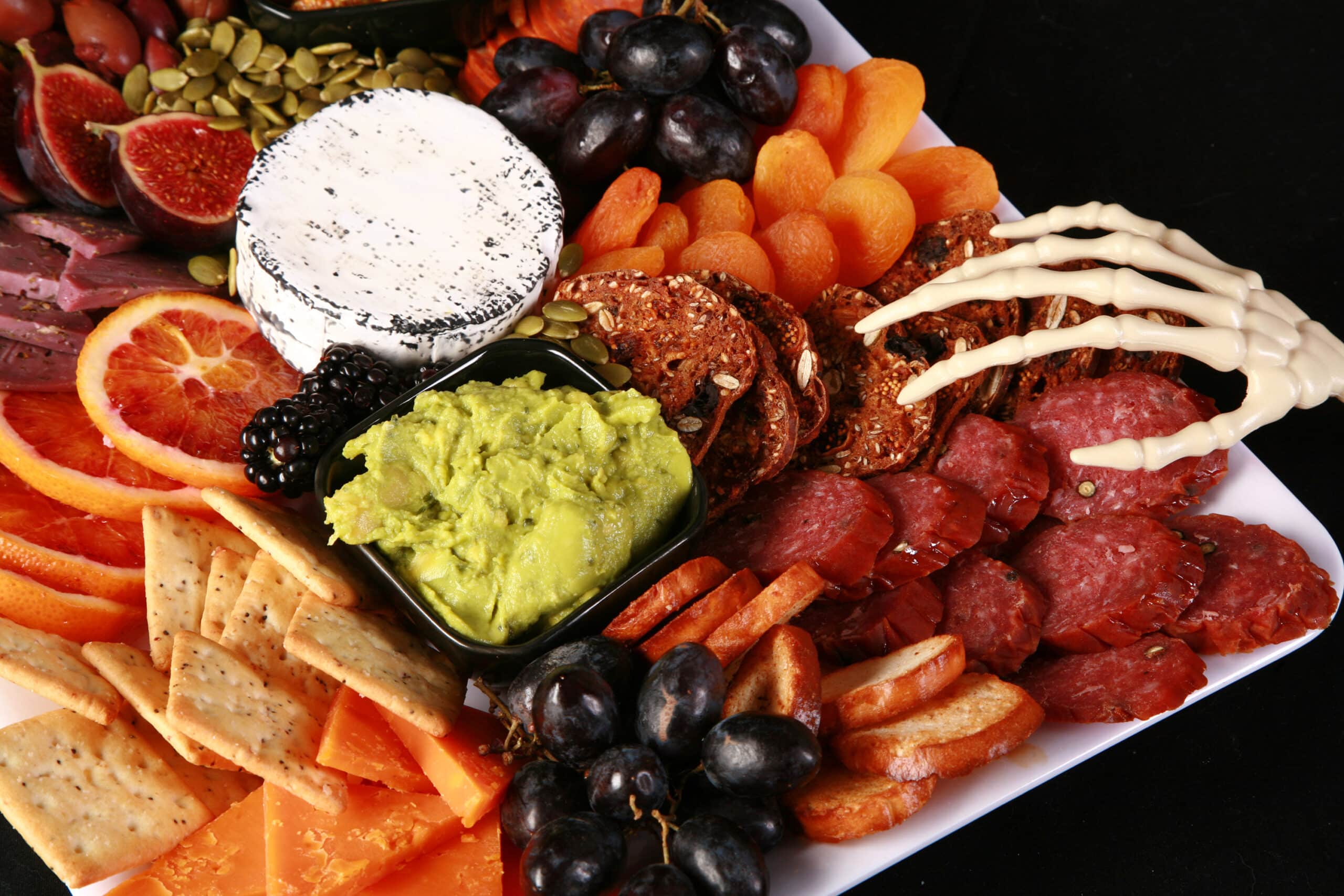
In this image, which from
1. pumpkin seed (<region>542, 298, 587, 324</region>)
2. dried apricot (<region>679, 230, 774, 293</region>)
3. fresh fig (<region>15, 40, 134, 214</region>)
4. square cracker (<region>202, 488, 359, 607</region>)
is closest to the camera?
square cracker (<region>202, 488, 359, 607</region>)

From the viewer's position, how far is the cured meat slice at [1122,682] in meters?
2.32

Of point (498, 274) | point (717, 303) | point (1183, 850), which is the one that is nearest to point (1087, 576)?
point (1183, 850)

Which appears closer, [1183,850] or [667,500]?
[667,500]

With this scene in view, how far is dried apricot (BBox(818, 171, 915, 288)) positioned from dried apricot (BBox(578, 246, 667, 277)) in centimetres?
45

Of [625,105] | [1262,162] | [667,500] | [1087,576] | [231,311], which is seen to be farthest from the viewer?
[1262,162]

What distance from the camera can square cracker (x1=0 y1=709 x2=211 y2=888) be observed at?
6.79 feet

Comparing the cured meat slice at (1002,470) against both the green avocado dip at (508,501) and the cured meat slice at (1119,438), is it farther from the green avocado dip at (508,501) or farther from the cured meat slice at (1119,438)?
the green avocado dip at (508,501)

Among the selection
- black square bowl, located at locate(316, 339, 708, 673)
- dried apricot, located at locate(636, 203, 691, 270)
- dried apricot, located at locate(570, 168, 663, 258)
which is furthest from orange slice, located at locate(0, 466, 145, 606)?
dried apricot, located at locate(636, 203, 691, 270)

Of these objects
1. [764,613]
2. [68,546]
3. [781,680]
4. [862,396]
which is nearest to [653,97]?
[862,396]

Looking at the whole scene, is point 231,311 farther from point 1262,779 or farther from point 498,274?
point 1262,779

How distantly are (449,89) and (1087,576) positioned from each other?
2098 millimetres

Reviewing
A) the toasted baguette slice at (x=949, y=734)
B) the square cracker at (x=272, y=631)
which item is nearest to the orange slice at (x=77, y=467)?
the square cracker at (x=272, y=631)

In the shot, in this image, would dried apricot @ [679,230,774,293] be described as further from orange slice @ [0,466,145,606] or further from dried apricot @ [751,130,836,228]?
orange slice @ [0,466,145,606]

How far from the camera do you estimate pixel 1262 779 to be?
115 inches
